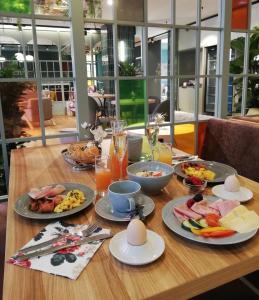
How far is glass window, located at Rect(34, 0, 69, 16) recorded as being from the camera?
1.72 meters

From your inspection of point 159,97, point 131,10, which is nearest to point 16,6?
point 131,10

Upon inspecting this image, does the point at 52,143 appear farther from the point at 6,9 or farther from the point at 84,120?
the point at 6,9

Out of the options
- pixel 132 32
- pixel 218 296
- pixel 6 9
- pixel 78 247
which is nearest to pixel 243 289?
pixel 218 296

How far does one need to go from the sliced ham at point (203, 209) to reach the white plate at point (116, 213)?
0.43 ft

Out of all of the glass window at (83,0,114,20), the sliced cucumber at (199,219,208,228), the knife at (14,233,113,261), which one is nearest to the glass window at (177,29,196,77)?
the glass window at (83,0,114,20)

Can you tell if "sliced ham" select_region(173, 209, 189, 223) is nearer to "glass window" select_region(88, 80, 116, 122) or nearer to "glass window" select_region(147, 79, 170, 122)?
"glass window" select_region(88, 80, 116, 122)

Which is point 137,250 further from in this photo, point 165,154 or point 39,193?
point 165,154

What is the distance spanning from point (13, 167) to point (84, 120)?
2.47ft

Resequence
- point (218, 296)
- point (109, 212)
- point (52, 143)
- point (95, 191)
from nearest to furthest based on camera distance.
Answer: point (109, 212) → point (95, 191) → point (218, 296) → point (52, 143)

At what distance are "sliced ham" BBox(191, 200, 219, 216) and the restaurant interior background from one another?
1.32m

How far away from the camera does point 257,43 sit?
2932 mm

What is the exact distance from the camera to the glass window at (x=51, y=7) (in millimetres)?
1724

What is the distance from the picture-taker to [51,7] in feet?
5.77

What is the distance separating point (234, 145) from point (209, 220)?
59.7 inches
